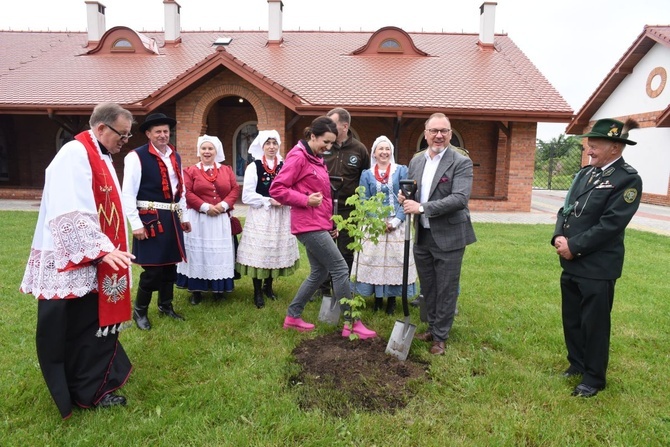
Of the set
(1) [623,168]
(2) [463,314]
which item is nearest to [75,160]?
(1) [623,168]

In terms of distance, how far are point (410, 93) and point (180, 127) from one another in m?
6.95

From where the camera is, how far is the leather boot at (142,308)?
427cm

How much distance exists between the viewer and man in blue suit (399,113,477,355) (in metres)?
3.64

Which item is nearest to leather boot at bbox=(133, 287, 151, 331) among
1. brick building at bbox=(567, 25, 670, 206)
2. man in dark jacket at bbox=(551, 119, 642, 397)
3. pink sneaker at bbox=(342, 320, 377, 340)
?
pink sneaker at bbox=(342, 320, 377, 340)

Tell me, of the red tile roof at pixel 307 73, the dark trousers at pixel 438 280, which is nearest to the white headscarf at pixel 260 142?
the dark trousers at pixel 438 280

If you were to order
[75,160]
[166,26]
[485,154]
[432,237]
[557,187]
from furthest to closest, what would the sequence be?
[557,187] → [166,26] → [485,154] → [432,237] → [75,160]

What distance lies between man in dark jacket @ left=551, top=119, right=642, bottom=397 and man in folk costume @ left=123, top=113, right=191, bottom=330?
3.24 m

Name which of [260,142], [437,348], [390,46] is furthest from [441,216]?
[390,46]

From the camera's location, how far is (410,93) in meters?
13.8

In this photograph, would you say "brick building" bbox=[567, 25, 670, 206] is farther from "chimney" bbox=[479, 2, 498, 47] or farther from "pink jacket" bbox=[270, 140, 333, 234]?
"pink jacket" bbox=[270, 140, 333, 234]

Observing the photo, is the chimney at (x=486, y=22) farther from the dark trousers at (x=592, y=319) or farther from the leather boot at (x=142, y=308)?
the leather boot at (x=142, y=308)

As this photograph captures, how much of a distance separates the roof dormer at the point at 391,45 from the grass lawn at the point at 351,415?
1367 centimetres

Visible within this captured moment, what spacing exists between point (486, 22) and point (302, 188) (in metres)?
16.1

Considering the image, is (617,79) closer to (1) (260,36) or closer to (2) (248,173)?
(1) (260,36)
